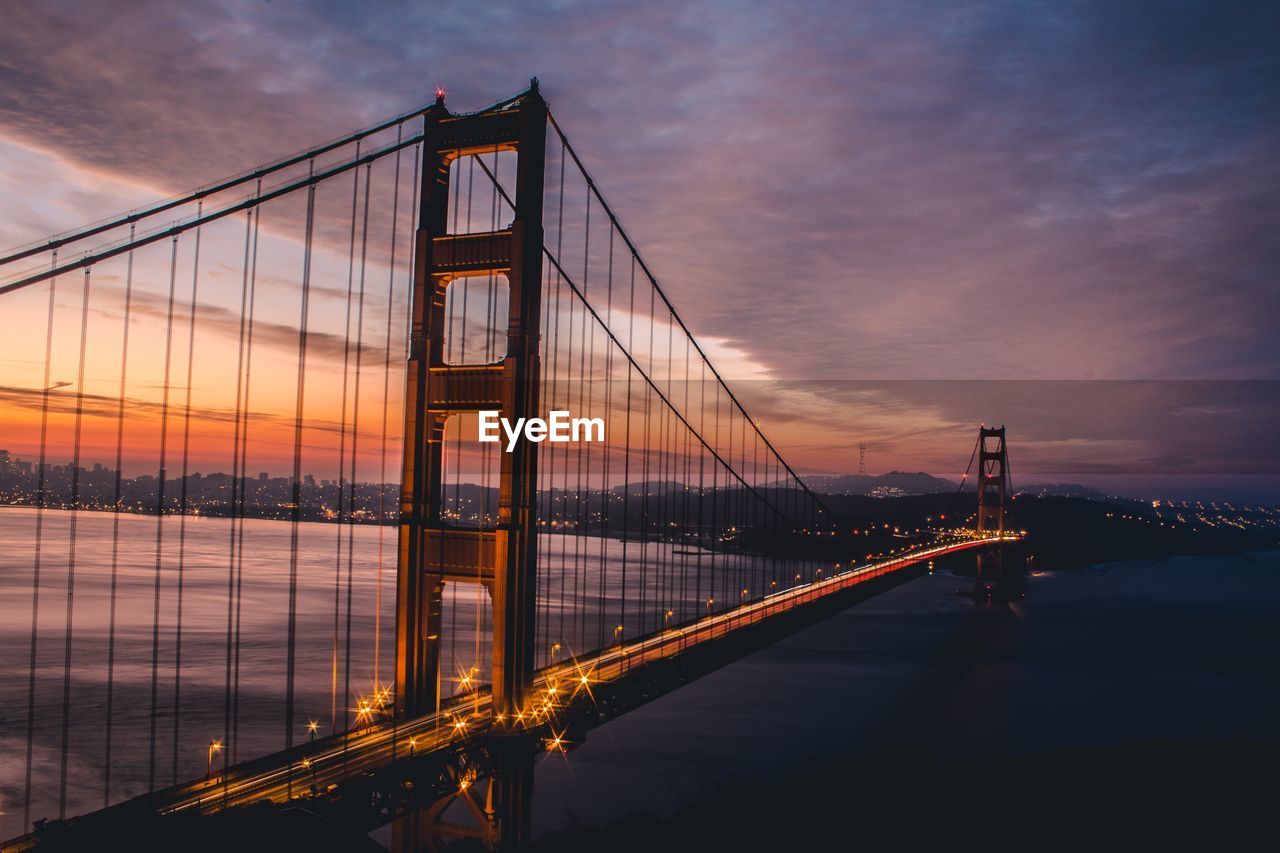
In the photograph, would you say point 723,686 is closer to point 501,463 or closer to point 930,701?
point 930,701

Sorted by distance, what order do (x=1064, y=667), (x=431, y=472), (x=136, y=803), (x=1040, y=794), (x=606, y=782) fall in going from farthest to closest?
(x=1064, y=667) < (x=606, y=782) < (x=1040, y=794) < (x=431, y=472) < (x=136, y=803)

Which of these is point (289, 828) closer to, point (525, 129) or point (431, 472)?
point (431, 472)

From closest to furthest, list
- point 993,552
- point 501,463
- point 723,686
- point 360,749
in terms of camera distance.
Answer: point 360,749 < point 501,463 < point 723,686 < point 993,552

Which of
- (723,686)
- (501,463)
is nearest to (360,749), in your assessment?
(501,463)

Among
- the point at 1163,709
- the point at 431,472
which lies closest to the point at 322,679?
the point at 431,472

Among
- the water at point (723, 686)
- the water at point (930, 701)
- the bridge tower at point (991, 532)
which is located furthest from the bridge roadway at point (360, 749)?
the bridge tower at point (991, 532)

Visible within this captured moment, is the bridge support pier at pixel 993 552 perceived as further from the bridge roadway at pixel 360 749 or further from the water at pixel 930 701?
the bridge roadway at pixel 360 749

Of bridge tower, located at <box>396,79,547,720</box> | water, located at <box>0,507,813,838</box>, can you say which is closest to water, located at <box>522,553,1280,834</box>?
water, located at <box>0,507,813,838</box>
